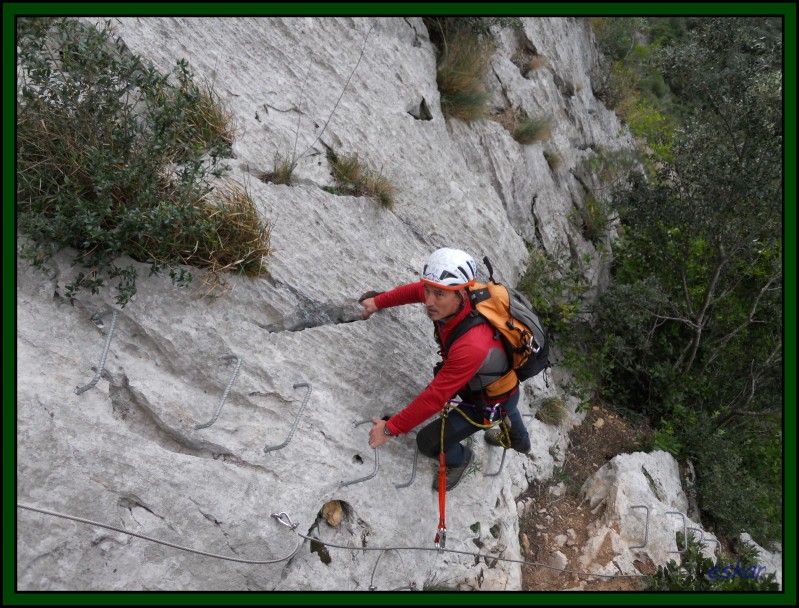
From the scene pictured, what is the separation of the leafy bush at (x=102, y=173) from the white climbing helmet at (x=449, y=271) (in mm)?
1676

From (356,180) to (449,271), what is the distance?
2246mm

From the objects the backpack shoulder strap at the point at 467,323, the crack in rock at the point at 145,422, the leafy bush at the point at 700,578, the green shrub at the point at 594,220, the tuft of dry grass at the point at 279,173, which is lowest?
the leafy bush at the point at 700,578

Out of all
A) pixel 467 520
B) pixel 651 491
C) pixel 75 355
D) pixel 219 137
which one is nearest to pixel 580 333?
pixel 651 491

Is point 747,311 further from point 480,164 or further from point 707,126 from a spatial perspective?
point 480,164

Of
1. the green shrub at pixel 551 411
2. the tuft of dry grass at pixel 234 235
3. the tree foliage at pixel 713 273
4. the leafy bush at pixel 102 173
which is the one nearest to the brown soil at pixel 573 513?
the green shrub at pixel 551 411

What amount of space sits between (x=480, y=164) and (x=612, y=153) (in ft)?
16.8

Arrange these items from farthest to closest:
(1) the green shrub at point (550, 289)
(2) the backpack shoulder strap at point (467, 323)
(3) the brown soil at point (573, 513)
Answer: (1) the green shrub at point (550, 289) < (3) the brown soil at point (573, 513) < (2) the backpack shoulder strap at point (467, 323)

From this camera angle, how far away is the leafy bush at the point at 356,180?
648cm

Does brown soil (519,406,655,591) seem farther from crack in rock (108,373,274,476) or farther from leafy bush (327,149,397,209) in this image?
leafy bush (327,149,397,209)

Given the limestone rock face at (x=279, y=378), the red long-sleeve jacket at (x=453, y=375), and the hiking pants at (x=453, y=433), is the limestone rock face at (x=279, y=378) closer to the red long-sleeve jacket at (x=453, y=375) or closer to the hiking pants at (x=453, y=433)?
the hiking pants at (x=453, y=433)

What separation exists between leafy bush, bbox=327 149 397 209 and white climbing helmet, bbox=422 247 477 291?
198 centimetres

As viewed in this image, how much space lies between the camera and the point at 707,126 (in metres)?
8.70

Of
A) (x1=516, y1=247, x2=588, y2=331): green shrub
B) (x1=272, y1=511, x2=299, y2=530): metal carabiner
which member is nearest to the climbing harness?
(x1=272, y1=511, x2=299, y2=530): metal carabiner

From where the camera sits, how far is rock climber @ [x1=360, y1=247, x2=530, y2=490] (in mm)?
4863
